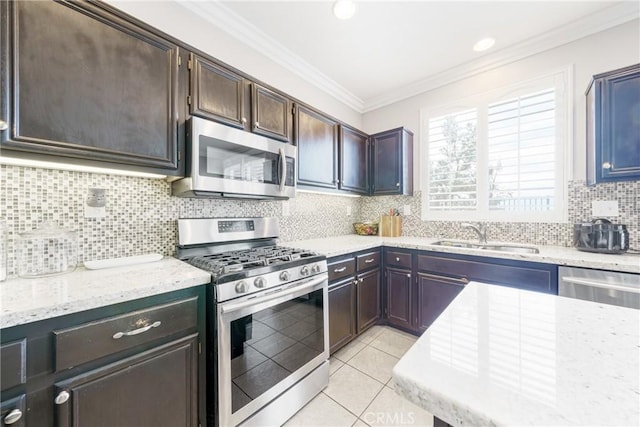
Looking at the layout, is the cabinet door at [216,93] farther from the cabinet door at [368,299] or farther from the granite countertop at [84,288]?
the cabinet door at [368,299]

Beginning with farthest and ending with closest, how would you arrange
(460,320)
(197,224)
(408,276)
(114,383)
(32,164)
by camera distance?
(408,276) < (197,224) < (32,164) < (114,383) < (460,320)

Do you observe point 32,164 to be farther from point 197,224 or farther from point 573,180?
point 573,180

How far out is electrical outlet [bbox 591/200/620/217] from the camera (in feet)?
6.30

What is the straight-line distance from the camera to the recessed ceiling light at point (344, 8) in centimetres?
178

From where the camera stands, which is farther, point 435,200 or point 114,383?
point 435,200

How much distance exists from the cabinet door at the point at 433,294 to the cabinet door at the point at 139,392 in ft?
6.33

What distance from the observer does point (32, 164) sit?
3.96 ft

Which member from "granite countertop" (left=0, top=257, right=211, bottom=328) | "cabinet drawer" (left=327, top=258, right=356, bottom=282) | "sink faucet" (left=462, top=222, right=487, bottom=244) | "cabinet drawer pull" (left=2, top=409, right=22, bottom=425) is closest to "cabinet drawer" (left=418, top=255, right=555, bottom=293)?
"sink faucet" (left=462, top=222, right=487, bottom=244)

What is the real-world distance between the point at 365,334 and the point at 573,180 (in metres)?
2.33

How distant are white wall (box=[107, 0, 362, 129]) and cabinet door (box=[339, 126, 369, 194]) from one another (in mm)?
560

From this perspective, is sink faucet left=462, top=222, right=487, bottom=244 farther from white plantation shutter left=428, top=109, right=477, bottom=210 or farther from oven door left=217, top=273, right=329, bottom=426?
oven door left=217, top=273, right=329, bottom=426

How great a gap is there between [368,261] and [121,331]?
6.21 feet

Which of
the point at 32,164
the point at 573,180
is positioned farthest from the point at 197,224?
the point at 573,180

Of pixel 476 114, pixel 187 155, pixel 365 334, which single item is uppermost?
pixel 476 114
